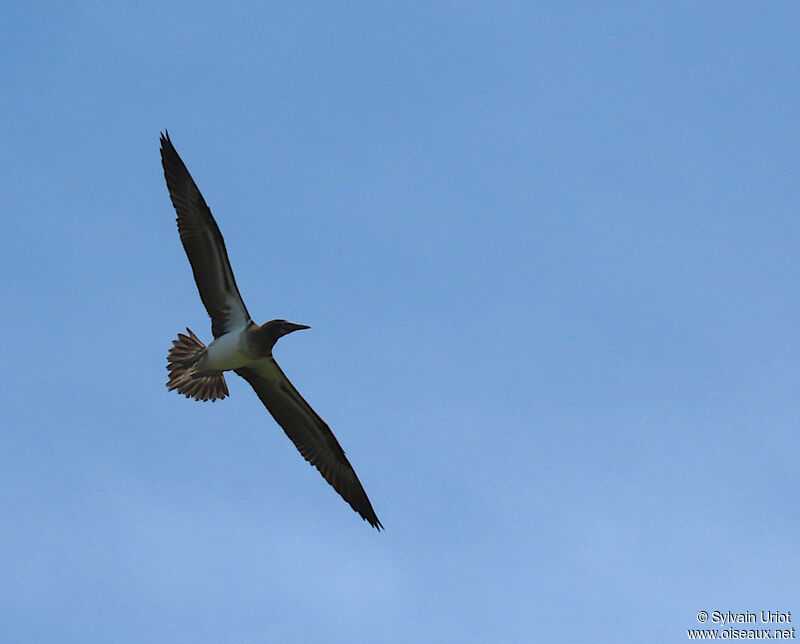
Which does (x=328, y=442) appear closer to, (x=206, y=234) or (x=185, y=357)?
(x=185, y=357)

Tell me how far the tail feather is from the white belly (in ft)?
1.07

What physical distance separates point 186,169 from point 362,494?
473 cm

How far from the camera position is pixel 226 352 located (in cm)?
1279

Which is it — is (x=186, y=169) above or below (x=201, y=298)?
above

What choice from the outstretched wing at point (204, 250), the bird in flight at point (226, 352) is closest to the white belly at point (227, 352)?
the bird in flight at point (226, 352)

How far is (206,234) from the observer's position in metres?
12.6

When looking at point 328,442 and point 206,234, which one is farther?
point 328,442

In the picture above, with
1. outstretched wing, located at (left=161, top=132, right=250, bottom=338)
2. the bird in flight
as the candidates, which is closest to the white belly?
the bird in flight

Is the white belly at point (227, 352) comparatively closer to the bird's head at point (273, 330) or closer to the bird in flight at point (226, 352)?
the bird in flight at point (226, 352)

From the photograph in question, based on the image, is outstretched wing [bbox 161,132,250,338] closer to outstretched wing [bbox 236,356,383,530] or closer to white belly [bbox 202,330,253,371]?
white belly [bbox 202,330,253,371]

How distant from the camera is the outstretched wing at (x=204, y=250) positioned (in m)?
12.6

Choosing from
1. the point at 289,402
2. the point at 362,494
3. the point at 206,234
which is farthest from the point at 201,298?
the point at 362,494

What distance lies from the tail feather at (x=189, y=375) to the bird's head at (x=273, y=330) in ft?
3.00

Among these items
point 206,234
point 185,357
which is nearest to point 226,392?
point 185,357
